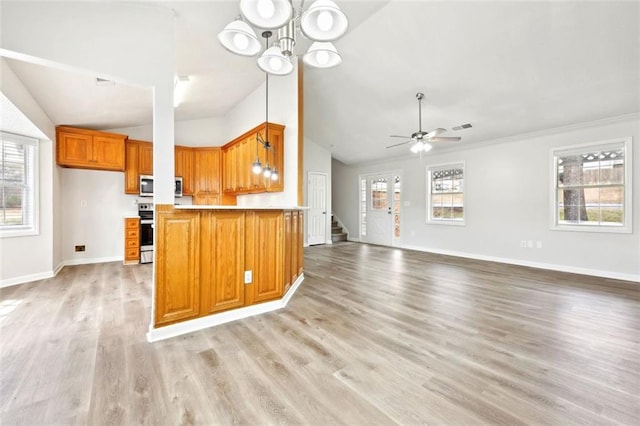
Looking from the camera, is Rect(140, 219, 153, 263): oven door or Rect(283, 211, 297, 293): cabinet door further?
Rect(140, 219, 153, 263): oven door

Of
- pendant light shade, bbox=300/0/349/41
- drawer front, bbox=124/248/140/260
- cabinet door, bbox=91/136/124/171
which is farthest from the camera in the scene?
drawer front, bbox=124/248/140/260

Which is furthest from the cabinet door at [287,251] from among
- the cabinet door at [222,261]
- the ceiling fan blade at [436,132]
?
the ceiling fan blade at [436,132]

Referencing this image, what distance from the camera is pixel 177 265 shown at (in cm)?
245

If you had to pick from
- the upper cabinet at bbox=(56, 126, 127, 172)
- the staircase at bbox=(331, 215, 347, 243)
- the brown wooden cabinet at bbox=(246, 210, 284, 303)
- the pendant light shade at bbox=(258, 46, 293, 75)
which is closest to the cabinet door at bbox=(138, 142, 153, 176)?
the upper cabinet at bbox=(56, 126, 127, 172)

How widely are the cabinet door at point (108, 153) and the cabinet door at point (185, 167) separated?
1043 millimetres

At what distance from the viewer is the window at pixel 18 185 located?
3.98m

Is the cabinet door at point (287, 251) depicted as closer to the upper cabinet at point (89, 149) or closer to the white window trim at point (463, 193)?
the upper cabinet at point (89, 149)

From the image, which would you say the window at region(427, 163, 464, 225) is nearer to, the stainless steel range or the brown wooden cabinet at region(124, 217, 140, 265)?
the stainless steel range

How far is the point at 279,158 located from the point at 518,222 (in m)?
4.76

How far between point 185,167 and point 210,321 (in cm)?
455

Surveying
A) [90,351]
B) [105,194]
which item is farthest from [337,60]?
[105,194]

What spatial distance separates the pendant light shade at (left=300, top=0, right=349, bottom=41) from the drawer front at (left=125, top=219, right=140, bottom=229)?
5257 millimetres

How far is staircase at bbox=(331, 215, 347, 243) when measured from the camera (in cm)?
870

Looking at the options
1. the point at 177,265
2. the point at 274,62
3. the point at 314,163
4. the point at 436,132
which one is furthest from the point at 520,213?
the point at 177,265
